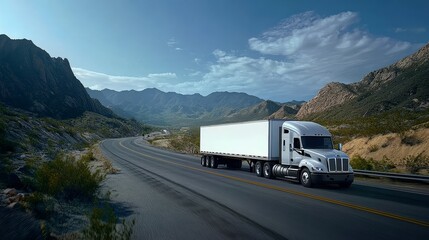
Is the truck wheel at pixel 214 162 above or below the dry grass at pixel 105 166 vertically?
above

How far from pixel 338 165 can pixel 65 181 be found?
1187cm

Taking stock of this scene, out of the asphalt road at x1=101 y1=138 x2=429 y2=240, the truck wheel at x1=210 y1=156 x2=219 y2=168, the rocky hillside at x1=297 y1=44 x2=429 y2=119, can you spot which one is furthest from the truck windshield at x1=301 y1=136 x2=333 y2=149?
the rocky hillside at x1=297 y1=44 x2=429 y2=119

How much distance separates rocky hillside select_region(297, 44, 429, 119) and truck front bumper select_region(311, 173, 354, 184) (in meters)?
85.8

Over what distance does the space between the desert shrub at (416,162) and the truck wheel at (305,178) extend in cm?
1002

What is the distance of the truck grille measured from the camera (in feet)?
54.4

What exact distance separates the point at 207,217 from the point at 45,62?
14987cm

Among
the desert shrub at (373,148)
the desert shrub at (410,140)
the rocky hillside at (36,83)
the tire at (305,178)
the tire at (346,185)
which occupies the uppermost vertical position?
the rocky hillside at (36,83)

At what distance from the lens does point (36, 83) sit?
4938 inches

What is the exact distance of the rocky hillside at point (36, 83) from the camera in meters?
111

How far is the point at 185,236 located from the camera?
8.13 m

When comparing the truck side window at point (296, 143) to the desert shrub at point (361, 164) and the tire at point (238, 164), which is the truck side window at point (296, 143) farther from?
the tire at point (238, 164)

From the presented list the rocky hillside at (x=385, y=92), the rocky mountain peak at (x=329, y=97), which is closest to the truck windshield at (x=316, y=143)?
the rocky hillside at (x=385, y=92)

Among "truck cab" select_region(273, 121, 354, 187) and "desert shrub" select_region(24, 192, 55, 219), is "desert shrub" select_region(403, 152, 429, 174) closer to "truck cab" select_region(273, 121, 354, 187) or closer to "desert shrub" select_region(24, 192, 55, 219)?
"truck cab" select_region(273, 121, 354, 187)

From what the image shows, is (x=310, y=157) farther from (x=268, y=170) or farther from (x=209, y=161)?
(x=209, y=161)
